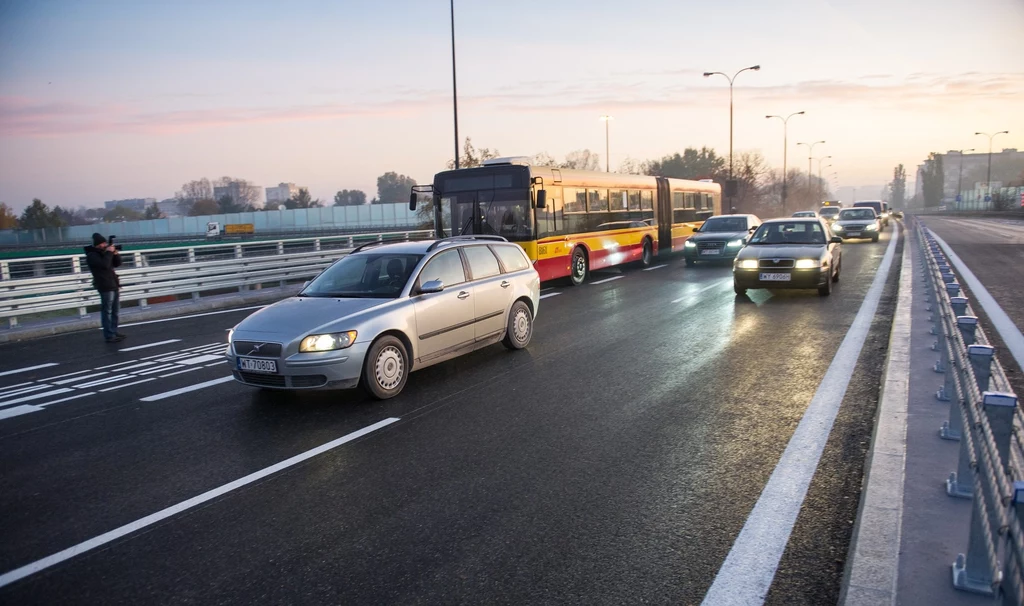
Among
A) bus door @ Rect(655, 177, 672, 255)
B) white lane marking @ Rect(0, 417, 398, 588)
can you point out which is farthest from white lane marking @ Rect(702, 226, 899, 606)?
bus door @ Rect(655, 177, 672, 255)

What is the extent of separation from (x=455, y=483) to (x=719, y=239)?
58.7 ft

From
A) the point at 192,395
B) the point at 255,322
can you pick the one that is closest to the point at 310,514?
the point at 255,322

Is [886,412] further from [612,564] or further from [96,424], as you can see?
[96,424]

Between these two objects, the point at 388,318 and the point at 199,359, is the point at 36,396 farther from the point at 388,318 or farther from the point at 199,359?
the point at 388,318

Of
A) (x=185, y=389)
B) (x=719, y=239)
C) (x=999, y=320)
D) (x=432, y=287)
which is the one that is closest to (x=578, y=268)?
(x=719, y=239)

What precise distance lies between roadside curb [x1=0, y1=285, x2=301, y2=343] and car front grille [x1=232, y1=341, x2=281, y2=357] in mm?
8208

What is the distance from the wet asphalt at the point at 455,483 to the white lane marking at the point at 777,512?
77 mm

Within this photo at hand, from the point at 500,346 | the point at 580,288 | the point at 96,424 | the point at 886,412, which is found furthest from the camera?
the point at 580,288

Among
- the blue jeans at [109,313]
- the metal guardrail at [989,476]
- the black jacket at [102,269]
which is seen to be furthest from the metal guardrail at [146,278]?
the metal guardrail at [989,476]

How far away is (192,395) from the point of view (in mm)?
7656

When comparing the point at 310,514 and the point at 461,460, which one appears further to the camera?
the point at 461,460

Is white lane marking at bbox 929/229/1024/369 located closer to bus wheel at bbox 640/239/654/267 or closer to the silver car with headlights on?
the silver car with headlights on

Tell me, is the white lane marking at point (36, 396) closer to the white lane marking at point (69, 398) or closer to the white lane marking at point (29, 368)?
the white lane marking at point (69, 398)

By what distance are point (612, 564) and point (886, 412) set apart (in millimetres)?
3484
